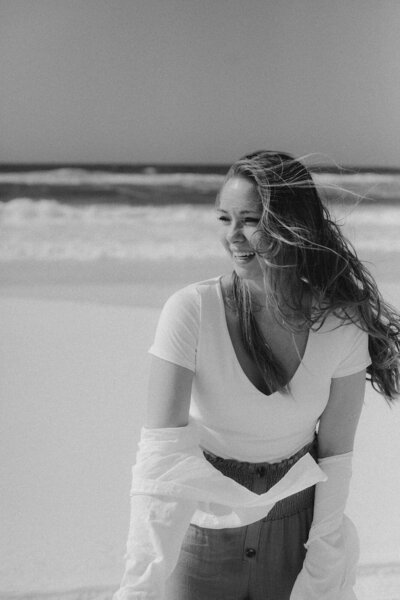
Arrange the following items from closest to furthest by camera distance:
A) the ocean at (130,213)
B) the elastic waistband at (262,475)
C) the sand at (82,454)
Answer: the elastic waistband at (262,475) → the sand at (82,454) → the ocean at (130,213)

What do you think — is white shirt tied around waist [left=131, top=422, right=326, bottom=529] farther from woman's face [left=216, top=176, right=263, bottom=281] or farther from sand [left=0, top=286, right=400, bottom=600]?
sand [left=0, top=286, right=400, bottom=600]

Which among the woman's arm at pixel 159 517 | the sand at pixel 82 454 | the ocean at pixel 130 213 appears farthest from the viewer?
the ocean at pixel 130 213

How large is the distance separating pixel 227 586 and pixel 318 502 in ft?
0.55

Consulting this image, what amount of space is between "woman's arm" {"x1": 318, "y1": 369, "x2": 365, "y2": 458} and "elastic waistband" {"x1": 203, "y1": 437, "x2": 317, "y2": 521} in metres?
0.06

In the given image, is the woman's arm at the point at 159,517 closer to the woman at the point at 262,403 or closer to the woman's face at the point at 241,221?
the woman at the point at 262,403

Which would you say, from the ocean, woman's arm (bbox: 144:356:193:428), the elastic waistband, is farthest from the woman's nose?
the ocean

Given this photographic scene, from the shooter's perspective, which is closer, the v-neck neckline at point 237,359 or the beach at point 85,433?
the v-neck neckline at point 237,359

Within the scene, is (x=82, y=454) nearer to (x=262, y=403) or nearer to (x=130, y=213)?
(x=262, y=403)

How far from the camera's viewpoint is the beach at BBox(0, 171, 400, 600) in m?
1.87

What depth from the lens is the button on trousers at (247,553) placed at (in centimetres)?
103

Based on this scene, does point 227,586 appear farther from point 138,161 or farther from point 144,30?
point 138,161

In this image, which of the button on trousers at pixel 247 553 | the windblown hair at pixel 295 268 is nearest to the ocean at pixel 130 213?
the windblown hair at pixel 295 268

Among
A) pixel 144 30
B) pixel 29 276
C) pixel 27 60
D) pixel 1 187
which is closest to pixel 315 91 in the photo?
pixel 144 30

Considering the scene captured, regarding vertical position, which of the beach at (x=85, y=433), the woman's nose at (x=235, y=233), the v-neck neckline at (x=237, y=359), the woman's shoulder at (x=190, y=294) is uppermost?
the woman's nose at (x=235, y=233)
